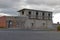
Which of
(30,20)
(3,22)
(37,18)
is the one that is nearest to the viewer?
(3,22)

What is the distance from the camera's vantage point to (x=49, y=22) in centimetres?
6812

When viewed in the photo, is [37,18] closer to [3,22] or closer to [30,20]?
[30,20]

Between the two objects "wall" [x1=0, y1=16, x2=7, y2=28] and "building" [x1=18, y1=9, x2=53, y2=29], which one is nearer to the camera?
"wall" [x1=0, y1=16, x2=7, y2=28]

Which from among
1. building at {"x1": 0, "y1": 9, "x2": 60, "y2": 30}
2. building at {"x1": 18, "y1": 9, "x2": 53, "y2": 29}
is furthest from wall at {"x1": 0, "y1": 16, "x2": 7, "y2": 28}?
building at {"x1": 18, "y1": 9, "x2": 53, "y2": 29}

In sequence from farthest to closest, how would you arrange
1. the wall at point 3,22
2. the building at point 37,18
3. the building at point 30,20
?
1. the building at point 37,18
2. the building at point 30,20
3. the wall at point 3,22

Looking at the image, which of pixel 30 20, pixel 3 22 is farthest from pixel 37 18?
pixel 3 22

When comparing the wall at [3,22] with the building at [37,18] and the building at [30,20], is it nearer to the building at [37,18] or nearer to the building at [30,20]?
the building at [30,20]

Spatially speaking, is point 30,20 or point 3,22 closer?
point 3,22

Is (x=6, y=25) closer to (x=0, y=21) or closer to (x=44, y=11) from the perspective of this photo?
(x=0, y=21)

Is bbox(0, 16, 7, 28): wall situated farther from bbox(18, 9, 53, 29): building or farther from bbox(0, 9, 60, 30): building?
bbox(18, 9, 53, 29): building

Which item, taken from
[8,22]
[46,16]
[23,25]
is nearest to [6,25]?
[8,22]

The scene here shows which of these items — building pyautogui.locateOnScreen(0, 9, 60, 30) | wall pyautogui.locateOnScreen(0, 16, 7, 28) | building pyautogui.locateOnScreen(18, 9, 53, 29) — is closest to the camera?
wall pyautogui.locateOnScreen(0, 16, 7, 28)

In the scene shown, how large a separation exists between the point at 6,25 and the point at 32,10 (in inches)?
534

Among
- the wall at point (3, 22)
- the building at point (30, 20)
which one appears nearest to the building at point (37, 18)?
the building at point (30, 20)
